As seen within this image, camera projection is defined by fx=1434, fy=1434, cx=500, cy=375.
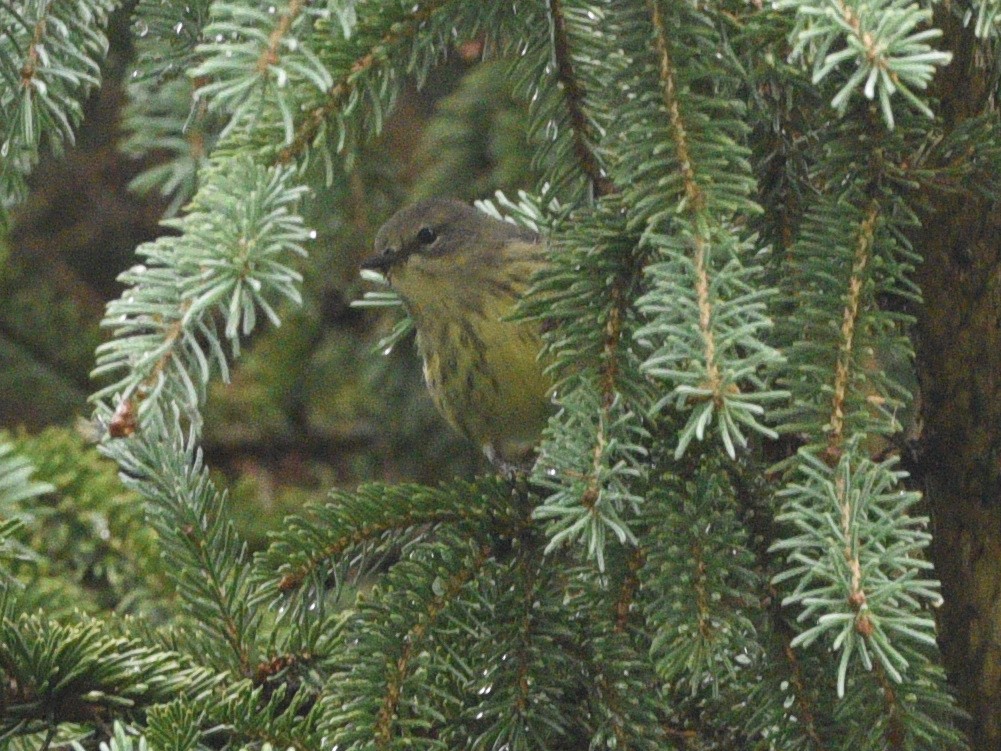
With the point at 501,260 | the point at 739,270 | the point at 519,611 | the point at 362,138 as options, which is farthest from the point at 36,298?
the point at 739,270

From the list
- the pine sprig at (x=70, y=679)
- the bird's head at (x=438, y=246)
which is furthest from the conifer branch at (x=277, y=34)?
the bird's head at (x=438, y=246)

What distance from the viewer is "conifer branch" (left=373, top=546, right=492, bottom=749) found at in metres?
1.59

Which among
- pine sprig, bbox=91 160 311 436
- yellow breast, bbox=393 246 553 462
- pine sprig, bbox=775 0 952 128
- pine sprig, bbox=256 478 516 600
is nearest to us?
pine sprig, bbox=775 0 952 128

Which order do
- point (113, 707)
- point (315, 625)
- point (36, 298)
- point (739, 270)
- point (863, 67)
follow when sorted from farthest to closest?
point (36, 298)
point (315, 625)
point (113, 707)
point (739, 270)
point (863, 67)

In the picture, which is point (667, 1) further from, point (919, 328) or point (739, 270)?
point (919, 328)

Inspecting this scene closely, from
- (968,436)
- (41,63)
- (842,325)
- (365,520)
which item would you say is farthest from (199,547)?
(968,436)

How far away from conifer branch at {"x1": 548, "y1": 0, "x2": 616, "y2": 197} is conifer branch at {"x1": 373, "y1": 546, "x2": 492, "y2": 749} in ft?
2.01

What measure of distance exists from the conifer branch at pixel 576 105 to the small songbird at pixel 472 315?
0.62 meters

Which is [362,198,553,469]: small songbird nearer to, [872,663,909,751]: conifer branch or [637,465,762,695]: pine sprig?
[637,465,762,695]: pine sprig

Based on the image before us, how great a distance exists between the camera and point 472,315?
2.87m

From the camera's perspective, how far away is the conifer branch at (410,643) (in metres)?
1.59

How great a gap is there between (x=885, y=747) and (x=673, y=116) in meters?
0.72

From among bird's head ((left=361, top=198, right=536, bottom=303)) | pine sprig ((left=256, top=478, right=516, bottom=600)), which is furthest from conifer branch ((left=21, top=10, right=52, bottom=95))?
bird's head ((left=361, top=198, right=536, bottom=303))

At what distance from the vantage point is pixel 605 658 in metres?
1.68
